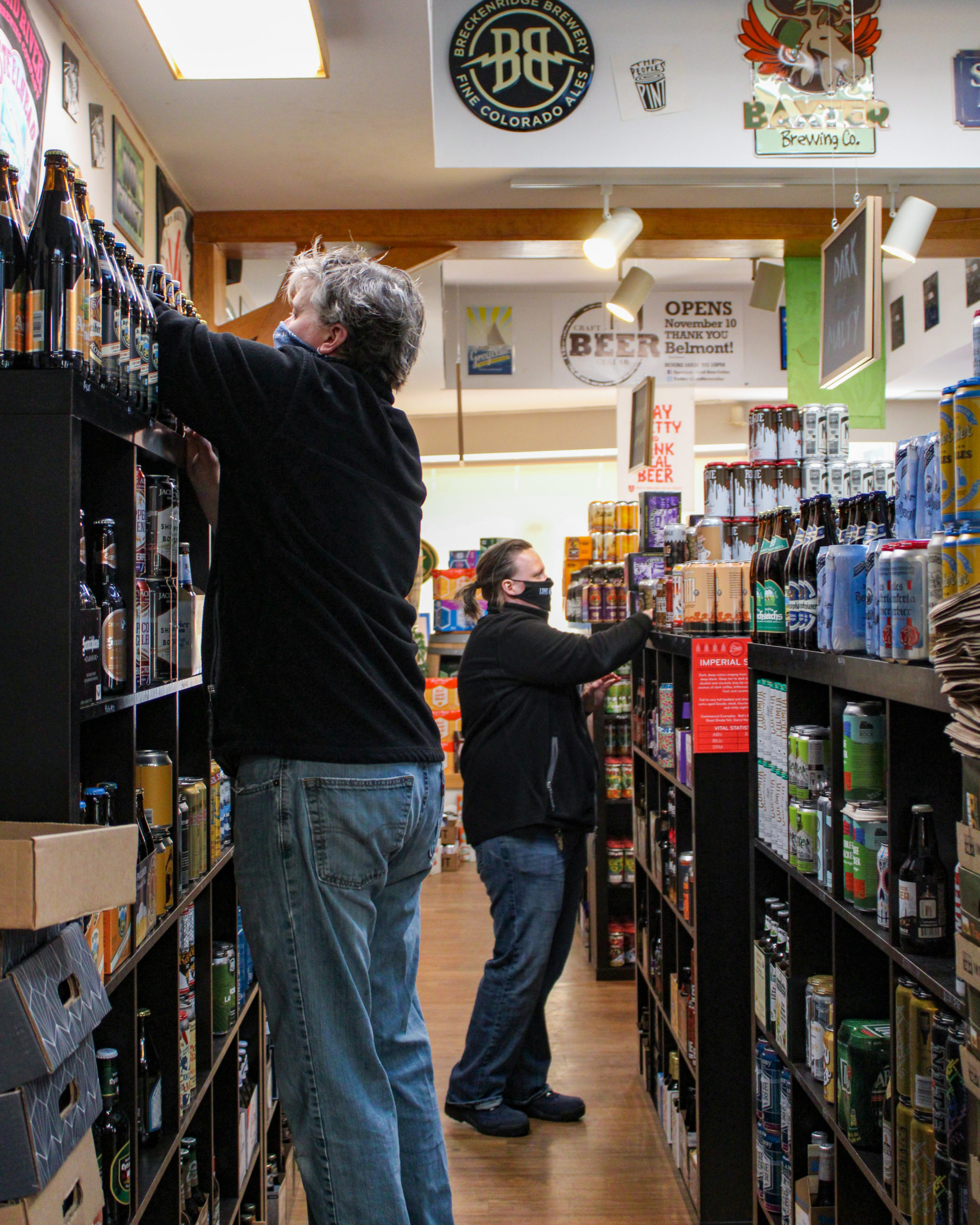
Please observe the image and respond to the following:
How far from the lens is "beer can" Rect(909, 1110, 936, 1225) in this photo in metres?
1.52

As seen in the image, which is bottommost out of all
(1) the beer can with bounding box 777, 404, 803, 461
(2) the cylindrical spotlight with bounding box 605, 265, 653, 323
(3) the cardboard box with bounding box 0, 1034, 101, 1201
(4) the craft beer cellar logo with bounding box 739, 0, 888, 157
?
(3) the cardboard box with bounding box 0, 1034, 101, 1201

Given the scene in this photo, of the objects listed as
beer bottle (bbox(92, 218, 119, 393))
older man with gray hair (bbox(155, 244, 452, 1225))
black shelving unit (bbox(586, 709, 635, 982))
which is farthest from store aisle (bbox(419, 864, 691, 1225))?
beer bottle (bbox(92, 218, 119, 393))

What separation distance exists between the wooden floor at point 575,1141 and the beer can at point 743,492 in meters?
2.06

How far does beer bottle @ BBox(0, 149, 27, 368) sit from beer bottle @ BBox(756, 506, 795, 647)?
1.59 meters

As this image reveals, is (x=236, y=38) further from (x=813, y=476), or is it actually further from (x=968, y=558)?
(x=968, y=558)

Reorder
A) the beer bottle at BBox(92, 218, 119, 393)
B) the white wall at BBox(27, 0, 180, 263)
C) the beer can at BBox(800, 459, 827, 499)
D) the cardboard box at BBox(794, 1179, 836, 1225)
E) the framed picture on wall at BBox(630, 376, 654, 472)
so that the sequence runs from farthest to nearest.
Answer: the framed picture on wall at BBox(630, 376, 654, 472), the beer can at BBox(800, 459, 827, 499), the white wall at BBox(27, 0, 180, 263), the cardboard box at BBox(794, 1179, 836, 1225), the beer bottle at BBox(92, 218, 119, 393)

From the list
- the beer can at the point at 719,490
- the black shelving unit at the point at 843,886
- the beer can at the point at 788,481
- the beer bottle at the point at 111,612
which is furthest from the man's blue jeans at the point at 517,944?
the beer bottle at the point at 111,612

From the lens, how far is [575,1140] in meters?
3.54

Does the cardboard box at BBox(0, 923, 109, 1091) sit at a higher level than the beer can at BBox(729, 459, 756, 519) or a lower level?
lower

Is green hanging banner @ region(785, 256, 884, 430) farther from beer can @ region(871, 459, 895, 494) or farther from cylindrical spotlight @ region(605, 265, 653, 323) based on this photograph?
beer can @ region(871, 459, 895, 494)

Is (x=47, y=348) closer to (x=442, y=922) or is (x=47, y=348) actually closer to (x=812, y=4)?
(x=812, y=4)

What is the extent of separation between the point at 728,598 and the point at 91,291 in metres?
2.04

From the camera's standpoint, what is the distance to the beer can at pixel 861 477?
2.96 metres

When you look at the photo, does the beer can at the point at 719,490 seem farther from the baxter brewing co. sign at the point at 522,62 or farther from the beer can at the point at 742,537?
the baxter brewing co. sign at the point at 522,62
